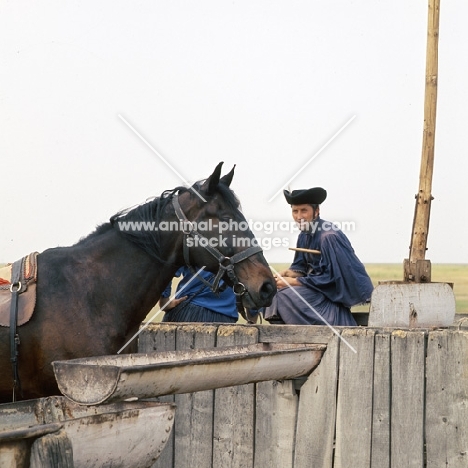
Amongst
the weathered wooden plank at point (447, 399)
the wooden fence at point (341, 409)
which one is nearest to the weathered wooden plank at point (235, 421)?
the wooden fence at point (341, 409)

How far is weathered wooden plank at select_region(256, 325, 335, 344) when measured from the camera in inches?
199

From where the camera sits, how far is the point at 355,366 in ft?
16.1

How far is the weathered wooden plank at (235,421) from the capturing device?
5.21 meters

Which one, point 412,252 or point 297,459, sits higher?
point 412,252

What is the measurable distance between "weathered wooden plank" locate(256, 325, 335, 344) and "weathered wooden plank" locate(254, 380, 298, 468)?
29 cm

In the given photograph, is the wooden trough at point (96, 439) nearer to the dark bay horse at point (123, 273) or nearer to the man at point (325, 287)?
the dark bay horse at point (123, 273)

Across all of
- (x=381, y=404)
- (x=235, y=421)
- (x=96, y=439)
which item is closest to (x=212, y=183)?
(x=235, y=421)

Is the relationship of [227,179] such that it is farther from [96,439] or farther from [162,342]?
[96,439]

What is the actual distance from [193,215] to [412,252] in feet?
6.34

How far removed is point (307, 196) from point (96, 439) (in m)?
3.85

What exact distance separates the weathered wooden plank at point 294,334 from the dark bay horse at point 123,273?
22cm

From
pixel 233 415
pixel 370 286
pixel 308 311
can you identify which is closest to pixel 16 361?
pixel 233 415

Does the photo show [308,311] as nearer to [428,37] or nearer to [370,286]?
[370,286]

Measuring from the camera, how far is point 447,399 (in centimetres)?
468
